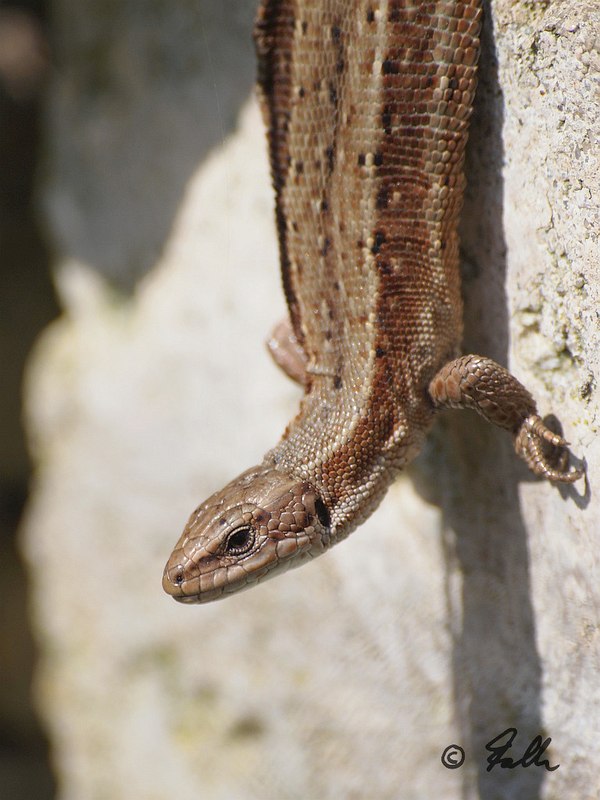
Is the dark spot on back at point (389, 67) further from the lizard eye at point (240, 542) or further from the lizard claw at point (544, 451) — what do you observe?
the lizard eye at point (240, 542)

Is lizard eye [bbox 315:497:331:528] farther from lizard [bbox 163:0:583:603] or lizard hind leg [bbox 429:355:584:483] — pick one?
lizard hind leg [bbox 429:355:584:483]

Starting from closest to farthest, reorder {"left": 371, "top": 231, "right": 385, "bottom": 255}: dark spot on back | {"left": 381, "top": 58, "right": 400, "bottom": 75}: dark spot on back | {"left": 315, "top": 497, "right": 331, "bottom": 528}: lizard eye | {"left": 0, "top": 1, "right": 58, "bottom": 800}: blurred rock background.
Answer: {"left": 381, "top": 58, "right": 400, "bottom": 75}: dark spot on back → {"left": 371, "top": 231, "right": 385, "bottom": 255}: dark spot on back → {"left": 315, "top": 497, "right": 331, "bottom": 528}: lizard eye → {"left": 0, "top": 1, "right": 58, "bottom": 800}: blurred rock background

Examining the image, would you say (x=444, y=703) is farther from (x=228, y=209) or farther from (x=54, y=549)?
(x=54, y=549)

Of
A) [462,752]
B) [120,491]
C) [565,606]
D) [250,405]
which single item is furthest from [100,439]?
[565,606]

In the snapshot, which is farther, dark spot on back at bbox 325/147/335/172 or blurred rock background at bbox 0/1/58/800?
blurred rock background at bbox 0/1/58/800

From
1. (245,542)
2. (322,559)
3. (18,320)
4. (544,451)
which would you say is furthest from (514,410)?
(18,320)

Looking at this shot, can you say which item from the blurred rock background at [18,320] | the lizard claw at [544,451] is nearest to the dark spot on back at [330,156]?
the lizard claw at [544,451]

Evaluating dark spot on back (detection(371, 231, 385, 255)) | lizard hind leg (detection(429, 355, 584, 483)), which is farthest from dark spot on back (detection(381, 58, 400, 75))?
lizard hind leg (detection(429, 355, 584, 483))
